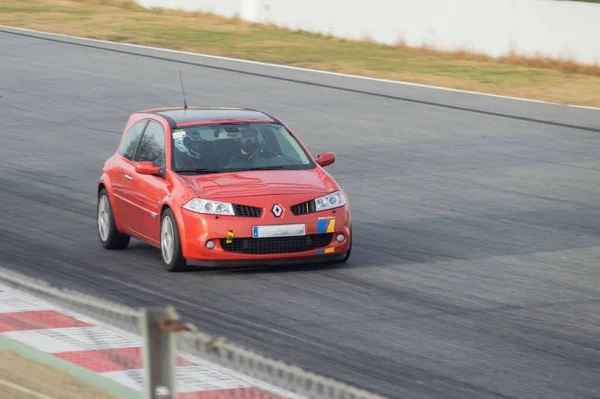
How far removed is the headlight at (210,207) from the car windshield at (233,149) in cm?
61

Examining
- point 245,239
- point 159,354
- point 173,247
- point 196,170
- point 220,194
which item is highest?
point 159,354

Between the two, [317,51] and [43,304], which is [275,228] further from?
[317,51]

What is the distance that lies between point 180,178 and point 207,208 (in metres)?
0.57

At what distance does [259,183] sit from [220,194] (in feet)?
1.32

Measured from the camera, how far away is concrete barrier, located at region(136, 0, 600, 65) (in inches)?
1167

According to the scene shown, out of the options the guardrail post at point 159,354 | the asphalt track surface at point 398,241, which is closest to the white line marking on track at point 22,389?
the guardrail post at point 159,354

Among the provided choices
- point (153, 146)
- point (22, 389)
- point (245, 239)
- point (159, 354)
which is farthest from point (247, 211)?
point (159, 354)

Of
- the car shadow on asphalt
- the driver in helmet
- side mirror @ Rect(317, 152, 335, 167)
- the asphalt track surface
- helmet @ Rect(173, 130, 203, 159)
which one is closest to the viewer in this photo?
the asphalt track surface

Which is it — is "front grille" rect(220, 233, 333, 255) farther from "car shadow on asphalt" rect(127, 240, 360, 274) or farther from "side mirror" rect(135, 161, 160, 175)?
"side mirror" rect(135, 161, 160, 175)

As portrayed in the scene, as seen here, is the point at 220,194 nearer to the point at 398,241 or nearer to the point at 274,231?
the point at 274,231

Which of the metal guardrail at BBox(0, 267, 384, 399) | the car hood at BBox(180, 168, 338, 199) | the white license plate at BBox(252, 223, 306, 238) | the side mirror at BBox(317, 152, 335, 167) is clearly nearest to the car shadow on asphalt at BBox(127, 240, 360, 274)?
the white license plate at BBox(252, 223, 306, 238)

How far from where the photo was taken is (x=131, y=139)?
13.3m

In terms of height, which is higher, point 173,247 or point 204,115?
point 204,115

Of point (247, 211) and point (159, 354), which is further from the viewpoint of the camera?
point (247, 211)
